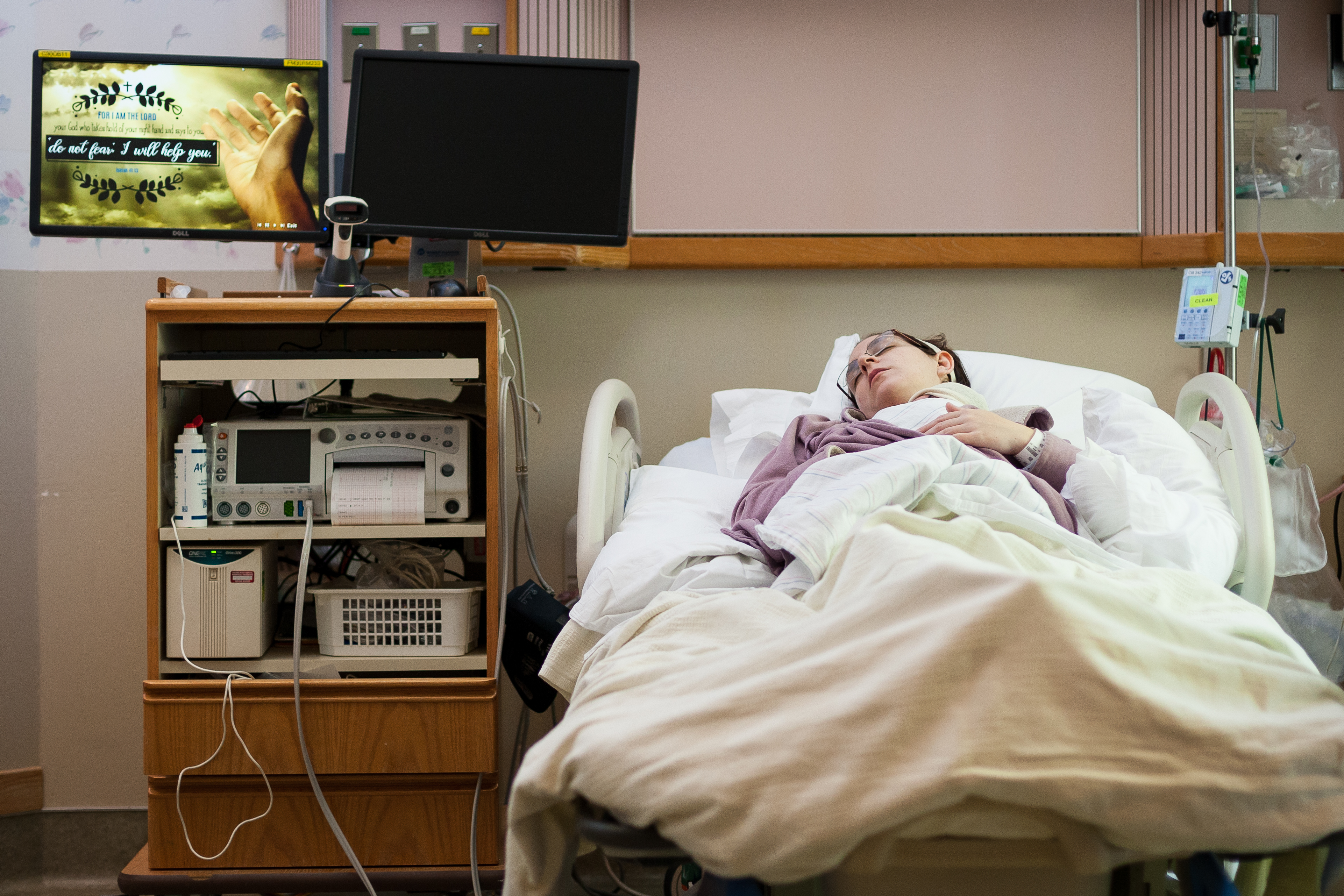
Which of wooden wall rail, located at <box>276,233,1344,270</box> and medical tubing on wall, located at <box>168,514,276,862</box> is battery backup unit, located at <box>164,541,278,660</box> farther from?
wooden wall rail, located at <box>276,233,1344,270</box>

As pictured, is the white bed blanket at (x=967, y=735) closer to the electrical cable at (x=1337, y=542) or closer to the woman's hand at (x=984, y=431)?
the woman's hand at (x=984, y=431)

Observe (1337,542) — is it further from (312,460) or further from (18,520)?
(18,520)

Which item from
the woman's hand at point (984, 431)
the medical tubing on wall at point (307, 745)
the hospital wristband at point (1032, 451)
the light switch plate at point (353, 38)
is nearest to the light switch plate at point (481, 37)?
the light switch plate at point (353, 38)

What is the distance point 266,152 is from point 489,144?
39 cm

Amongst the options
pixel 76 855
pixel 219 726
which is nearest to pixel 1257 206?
pixel 219 726

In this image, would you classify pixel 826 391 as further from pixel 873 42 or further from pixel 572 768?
pixel 572 768

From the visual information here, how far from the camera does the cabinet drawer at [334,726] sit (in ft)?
4.93

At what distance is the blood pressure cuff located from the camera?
1.55m

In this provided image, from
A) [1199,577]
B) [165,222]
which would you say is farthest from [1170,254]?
[165,222]

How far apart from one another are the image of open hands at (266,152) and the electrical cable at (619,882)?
1345 mm

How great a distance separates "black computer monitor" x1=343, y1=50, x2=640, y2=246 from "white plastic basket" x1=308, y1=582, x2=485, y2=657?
0.63m

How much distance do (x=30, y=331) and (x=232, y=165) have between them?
724 mm

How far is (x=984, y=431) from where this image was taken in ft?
4.65

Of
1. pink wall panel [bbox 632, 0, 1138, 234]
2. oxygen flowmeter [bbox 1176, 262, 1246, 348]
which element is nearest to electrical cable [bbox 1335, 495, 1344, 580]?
oxygen flowmeter [bbox 1176, 262, 1246, 348]
